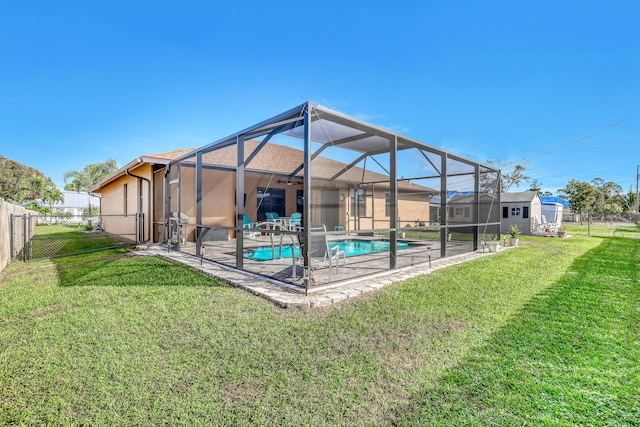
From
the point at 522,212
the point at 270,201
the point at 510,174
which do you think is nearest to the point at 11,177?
the point at 270,201

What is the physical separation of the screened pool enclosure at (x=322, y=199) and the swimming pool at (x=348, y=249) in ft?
0.16

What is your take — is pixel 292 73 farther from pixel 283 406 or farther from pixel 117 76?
pixel 283 406

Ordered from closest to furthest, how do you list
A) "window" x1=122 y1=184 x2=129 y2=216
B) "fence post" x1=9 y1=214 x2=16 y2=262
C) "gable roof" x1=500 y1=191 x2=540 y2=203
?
"fence post" x1=9 y1=214 x2=16 y2=262
"window" x1=122 y1=184 x2=129 y2=216
"gable roof" x1=500 y1=191 x2=540 y2=203

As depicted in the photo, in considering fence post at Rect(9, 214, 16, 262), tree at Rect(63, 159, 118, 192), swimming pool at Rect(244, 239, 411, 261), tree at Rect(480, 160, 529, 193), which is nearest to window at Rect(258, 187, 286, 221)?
swimming pool at Rect(244, 239, 411, 261)

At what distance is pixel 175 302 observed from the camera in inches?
154

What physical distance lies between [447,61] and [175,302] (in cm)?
1398

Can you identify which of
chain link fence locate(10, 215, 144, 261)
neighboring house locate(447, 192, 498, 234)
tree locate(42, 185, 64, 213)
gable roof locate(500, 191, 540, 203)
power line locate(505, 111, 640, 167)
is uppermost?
power line locate(505, 111, 640, 167)

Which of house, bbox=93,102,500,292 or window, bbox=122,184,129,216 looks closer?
house, bbox=93,102,500,292

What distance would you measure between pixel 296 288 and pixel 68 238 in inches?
324

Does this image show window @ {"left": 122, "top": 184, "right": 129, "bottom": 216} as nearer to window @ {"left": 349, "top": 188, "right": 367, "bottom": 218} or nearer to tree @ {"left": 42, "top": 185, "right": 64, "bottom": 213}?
window @ {"left": 349, "top": 188, "right": 367, "bottom": 218}

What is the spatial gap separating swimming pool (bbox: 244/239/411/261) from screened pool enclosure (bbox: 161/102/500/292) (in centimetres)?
5

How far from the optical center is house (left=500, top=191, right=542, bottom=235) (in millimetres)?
17672

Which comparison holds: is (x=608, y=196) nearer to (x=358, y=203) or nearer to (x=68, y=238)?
(x=358, y=203)

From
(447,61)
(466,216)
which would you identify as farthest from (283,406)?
(447,61)
